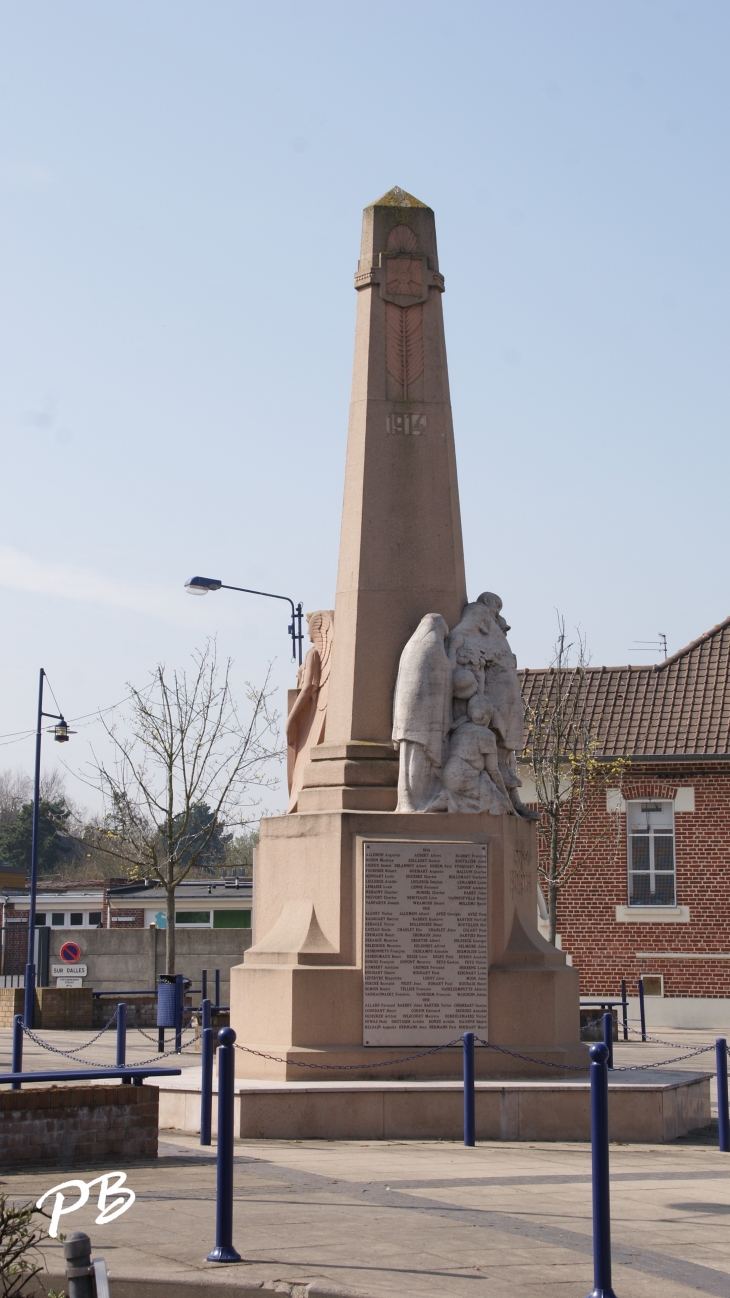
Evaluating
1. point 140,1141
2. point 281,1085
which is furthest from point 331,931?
point 140,1141

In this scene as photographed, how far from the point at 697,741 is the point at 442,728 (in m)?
16.3

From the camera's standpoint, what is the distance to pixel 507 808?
12695 mm

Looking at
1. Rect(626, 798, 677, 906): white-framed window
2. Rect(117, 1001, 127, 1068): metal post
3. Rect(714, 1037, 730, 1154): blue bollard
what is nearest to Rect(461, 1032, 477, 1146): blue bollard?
Rect(714, 1037, 730, 1154): blue bollard

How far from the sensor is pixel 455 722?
12.8 m

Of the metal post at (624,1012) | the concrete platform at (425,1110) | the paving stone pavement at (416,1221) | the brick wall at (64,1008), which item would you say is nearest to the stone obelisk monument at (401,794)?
the concrete platform at (425,1110)

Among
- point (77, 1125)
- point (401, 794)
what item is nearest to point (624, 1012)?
point (401, 794)

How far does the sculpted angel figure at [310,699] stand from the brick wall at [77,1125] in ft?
15.0

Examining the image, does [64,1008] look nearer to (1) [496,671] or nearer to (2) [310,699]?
(2) [310,699]

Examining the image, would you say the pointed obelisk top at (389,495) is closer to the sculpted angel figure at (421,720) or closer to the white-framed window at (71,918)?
the sculpted angel figure at (421,720)

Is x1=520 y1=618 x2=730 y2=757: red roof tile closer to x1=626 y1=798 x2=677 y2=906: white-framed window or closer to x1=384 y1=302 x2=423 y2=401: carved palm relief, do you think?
x1=626 y1=798 x2=677 y2=906: white-framed window

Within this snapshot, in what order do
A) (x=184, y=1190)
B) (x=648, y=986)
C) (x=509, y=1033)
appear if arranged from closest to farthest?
(x=184, y=1190)
(x=509, y=1033)
(x=648, y=986)

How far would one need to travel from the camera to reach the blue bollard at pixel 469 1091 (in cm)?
1077

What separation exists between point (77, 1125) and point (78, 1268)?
5283mm

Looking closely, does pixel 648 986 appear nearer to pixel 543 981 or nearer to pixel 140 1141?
pixel 543 981
